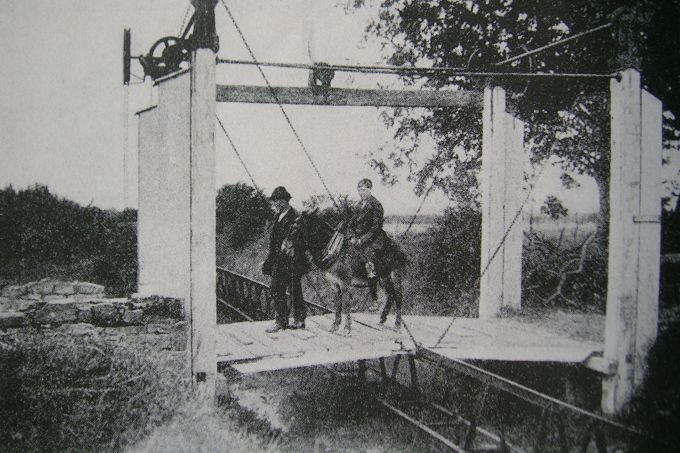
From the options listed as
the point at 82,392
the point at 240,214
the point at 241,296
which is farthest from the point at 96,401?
the point at 240,214

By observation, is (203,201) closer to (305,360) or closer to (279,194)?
(279,194)

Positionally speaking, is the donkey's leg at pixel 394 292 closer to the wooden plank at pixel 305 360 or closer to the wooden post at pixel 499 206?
the wooden plank at pixel 305 360

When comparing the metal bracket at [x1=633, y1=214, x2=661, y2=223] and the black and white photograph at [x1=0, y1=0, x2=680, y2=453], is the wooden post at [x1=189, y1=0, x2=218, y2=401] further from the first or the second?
the metal bracket at [x1=633, y1=214, x2=661, y2=223]

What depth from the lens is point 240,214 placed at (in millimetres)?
18828

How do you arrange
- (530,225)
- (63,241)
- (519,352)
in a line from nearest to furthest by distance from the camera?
(519,352) < (63,241) < (530,225)

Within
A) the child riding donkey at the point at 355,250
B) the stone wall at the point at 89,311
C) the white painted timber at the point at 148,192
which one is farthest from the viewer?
the white painted timber at the point at 148,192

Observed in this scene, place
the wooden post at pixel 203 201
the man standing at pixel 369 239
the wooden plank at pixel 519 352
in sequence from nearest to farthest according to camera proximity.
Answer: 1. the wooden post at pixel 203 201
2. the wooden plank at pixel 519 352
3. the man standing at pixel 369 239

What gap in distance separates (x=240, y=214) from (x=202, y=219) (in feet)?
42.7

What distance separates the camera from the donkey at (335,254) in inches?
298

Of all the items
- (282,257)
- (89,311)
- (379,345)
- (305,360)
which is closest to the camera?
(305,360)

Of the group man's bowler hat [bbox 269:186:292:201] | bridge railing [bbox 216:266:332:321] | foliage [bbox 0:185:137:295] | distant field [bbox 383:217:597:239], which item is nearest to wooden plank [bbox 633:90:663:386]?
man's bowler hat [bbox 269:186:292:201]

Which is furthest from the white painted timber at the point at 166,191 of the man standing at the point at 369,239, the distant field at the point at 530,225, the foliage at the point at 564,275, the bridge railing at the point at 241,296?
the foliage at the point at 564,275

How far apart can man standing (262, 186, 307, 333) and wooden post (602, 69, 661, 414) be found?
13.0ft

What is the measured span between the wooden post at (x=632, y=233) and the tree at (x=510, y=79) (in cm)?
361
